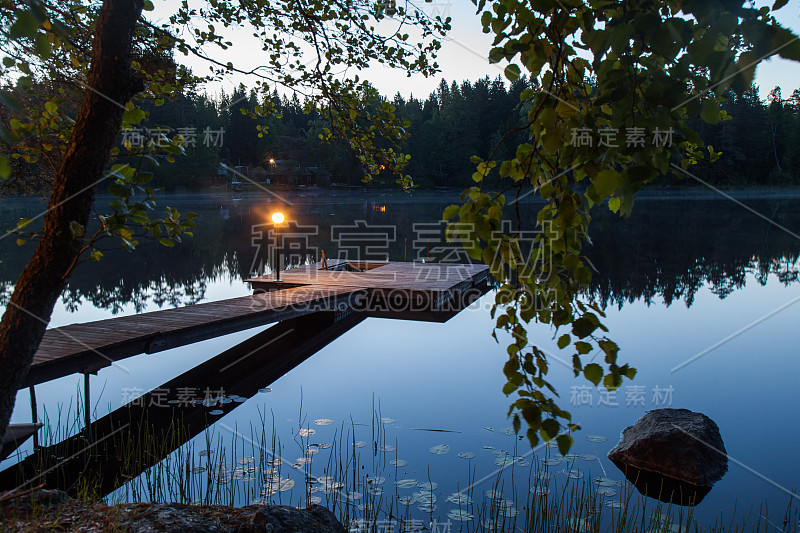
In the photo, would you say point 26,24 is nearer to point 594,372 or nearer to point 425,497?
point 594,372

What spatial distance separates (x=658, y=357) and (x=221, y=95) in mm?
106165

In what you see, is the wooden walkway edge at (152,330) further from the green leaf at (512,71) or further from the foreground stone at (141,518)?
the green leaf at (512,71)

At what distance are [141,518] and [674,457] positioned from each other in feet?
16.0

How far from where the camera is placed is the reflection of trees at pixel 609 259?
15.8 meters

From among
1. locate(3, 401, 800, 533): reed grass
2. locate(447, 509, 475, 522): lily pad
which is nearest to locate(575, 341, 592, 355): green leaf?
locate(3, 401, 800, 533): reed grass

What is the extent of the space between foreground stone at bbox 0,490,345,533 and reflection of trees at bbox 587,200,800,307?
1283 cm

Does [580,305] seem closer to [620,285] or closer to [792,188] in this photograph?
[620,285]

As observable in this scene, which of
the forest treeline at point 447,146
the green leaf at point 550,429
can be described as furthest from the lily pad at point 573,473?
the forest treeline at point 447,146

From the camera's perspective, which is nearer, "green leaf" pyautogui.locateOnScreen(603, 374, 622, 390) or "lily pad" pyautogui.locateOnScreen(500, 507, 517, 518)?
"green leaf" pyautogui.locateOnScreen(603, 374, 622, 390)

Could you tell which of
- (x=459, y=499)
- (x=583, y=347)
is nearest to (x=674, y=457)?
(x=459, y=499)

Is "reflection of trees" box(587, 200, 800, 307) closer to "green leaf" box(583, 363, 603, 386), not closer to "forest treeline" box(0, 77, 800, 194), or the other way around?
"green leaf" box(583, 363, 603, 386)

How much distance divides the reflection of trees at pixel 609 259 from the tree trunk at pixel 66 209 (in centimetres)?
1268

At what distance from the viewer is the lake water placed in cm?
562

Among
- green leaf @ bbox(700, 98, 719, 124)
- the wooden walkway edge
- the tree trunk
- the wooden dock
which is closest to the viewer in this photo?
green leaf @ bbox(700, 98, 719, 124)
